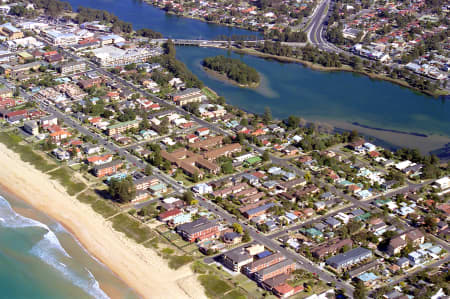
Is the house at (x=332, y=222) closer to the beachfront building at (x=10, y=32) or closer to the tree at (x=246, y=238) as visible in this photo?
the tree at (x=246, y=238)

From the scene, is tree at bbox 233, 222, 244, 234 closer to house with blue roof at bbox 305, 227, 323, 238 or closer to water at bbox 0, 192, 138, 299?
house with blue roof at bbox 305, 227, 323, 238

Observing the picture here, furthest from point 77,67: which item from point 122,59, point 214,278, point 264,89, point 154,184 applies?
point 214,278

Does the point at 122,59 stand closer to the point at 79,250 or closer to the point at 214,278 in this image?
the point at 79,250

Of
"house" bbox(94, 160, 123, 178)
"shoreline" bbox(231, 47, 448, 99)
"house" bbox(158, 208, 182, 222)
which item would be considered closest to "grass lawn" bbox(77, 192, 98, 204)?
"house" bbox(94, 160, 123, 178)

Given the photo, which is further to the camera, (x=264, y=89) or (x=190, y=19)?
(x=190, y=19)

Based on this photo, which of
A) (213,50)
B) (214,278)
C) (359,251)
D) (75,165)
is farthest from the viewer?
(213,50)

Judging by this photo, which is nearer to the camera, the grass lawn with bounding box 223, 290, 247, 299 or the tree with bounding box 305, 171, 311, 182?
the grass lawn with bounding box 223, 290, 247, 299
